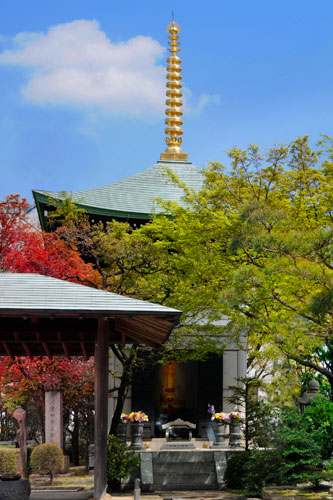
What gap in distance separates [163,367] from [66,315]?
1985cm

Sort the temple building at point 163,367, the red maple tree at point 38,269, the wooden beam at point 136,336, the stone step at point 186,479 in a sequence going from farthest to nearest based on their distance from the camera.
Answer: the temple building at point 163,367 → the red maple tree at point 38,269 → the stone step at point 186,479 → the wooden beam at point 136,336

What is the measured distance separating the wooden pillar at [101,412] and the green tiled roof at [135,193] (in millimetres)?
16888

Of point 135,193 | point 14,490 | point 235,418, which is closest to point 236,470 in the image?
point 235,418

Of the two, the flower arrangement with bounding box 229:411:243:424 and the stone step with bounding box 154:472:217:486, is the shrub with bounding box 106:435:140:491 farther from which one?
the flower arrangement with bounding box 229:411:243:424

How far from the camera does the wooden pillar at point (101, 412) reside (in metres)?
15.1

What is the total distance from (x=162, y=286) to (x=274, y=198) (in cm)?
523

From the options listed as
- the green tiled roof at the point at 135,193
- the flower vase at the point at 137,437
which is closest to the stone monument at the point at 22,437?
the flower vase at the point at 137,437

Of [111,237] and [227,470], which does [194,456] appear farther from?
[111,237]

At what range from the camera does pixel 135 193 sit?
118 feet

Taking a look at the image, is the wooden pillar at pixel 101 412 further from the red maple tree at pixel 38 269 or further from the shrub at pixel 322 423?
the red maple tree at pixel 38 269

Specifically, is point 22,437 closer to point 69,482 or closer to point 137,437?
point 69,482

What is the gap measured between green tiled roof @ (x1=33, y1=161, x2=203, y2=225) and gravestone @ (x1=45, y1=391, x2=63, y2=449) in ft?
30.0

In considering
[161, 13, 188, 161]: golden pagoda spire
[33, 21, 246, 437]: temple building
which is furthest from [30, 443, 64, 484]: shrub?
[161, 13, 188, 161]: golden pagoda spire

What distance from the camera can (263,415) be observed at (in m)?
22.2
